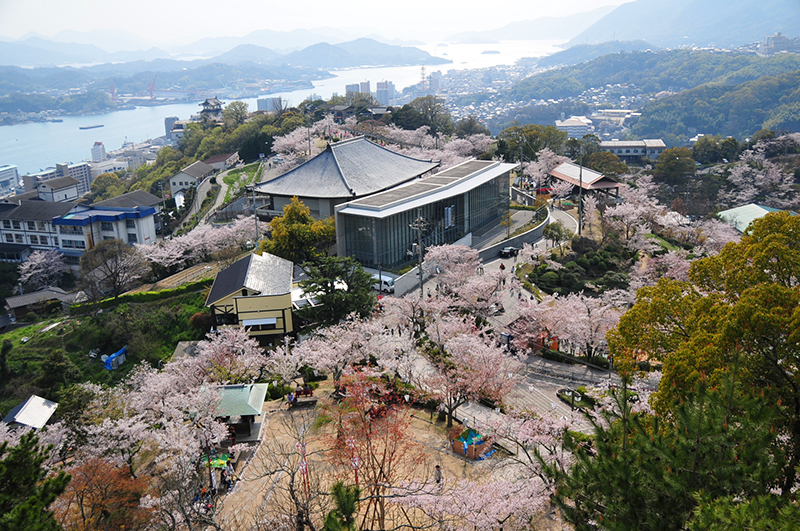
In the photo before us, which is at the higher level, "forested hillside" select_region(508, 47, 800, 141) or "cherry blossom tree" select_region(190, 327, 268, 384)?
"forested hillside" select_region(508, 47, 800, 141)

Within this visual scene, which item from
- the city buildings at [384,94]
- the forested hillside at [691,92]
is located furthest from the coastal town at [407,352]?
the city buildings at [384,94]

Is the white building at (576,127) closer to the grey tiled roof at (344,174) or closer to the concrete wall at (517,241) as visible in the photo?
the grey tiled roof at (344,174)

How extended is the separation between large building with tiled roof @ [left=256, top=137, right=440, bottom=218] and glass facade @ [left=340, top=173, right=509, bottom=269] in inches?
187

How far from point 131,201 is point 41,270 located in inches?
326

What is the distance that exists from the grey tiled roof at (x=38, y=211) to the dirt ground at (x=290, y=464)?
33.7 m

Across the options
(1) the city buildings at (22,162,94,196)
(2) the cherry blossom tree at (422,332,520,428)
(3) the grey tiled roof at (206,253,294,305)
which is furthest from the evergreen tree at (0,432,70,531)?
(1) the city buildings at (22,162,94,196)

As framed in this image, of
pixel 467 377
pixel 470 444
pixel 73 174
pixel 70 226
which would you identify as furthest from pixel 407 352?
pixel 73 174

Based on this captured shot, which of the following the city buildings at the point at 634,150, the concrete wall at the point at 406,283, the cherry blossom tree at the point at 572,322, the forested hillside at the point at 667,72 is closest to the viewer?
the cherry blossom tree at the point at 572,322

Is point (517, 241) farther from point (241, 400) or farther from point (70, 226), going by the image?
point (70, 226)

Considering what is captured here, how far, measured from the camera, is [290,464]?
12.0m

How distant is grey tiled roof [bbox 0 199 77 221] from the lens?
139ft

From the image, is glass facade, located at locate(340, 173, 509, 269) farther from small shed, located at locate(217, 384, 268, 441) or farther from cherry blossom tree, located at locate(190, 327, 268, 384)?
small shed, located at locate(217, 384, 268, 441)

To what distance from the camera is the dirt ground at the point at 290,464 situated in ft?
41.7

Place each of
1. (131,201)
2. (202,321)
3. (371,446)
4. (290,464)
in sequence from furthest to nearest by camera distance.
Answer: (131,201) < (202,321) < (371,446) < (290,464)
